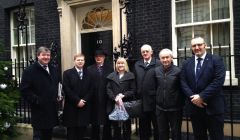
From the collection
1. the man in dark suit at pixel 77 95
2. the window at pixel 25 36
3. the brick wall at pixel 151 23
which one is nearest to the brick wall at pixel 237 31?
the brick wall at pixel 151 23

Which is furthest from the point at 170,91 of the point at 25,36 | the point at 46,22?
the point at 25,36

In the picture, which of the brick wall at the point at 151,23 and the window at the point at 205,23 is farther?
the brick wall at the point at 151,23

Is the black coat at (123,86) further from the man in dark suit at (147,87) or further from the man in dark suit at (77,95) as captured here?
the man in dark suit at (77,95)

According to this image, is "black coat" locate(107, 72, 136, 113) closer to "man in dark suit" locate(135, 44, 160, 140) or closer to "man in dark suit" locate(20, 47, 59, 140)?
"man in dark suit" locate(135, 44, 160, 140)

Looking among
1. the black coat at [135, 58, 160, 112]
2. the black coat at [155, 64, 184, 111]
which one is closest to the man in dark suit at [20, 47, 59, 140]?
the black coat at [135, 58, 160, 112]

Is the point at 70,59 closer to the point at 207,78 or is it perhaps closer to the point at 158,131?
the point at 158,131

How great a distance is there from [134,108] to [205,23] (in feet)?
9.50

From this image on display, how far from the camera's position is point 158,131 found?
261 inches

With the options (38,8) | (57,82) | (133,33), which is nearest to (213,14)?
(133,33)

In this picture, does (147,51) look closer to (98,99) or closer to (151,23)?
(98,99)

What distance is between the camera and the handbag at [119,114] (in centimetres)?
679

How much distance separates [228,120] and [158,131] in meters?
2.00

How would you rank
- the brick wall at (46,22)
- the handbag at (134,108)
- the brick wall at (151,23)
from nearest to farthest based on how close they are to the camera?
the handbag at (134,108) < the brick wall at (151,23) < the brick wall at (46,22)

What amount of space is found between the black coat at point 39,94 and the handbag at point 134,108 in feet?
3.91
